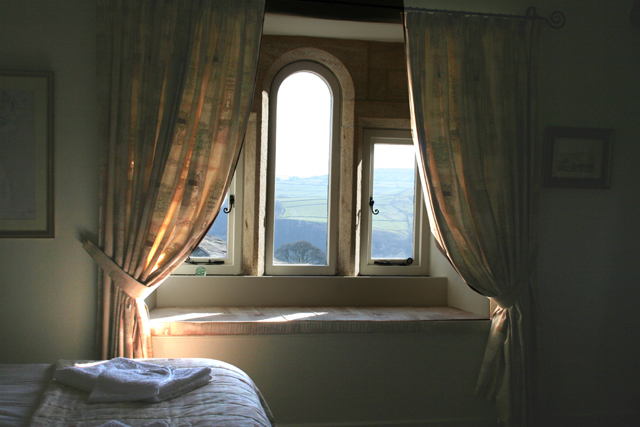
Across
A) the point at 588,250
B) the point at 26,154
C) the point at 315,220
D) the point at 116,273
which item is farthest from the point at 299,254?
the point at 588,250

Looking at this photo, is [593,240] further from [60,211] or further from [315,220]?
[60,211]

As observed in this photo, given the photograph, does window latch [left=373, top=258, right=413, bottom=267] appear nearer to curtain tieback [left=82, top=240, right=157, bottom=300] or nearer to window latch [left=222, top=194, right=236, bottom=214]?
window latch [left=222, top=194, right=236, bottom=214]

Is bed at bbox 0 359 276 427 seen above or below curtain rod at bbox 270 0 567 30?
below

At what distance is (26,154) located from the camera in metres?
2.46

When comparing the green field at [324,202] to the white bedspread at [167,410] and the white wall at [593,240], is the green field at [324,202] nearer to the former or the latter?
the white wall at [593,240]

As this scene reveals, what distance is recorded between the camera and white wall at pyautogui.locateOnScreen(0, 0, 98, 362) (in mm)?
2463

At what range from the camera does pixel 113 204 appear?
247 cm

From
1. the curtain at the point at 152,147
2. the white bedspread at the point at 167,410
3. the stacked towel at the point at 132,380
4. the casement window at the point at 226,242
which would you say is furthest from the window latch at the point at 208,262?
the white bedspread at the point at 167,410

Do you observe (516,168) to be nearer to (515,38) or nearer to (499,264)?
(499,264)

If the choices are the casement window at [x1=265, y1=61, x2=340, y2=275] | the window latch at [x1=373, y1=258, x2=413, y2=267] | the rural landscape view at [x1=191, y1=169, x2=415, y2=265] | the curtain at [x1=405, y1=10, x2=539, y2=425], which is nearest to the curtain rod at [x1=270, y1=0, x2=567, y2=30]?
the curtain at [x1=405, y1=10, x2=539, y2=425]

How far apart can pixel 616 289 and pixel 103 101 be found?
3093 mm

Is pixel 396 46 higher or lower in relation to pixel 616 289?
higher

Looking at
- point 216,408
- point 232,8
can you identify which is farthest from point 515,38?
point 216,408

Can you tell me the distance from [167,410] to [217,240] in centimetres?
168
